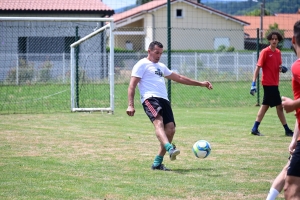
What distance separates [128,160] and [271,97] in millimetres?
4261

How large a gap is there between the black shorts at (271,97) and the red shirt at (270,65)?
100 mm

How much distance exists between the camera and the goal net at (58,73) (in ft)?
56.0

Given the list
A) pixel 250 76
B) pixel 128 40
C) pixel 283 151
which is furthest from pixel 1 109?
pixel 128 40

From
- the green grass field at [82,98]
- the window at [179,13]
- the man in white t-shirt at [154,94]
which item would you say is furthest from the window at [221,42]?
the man in white t-shirt at [154,94]

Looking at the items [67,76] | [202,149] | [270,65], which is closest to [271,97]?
[270,65]

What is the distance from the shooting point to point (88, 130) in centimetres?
1280

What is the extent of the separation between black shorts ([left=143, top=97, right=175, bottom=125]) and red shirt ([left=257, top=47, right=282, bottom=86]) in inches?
167

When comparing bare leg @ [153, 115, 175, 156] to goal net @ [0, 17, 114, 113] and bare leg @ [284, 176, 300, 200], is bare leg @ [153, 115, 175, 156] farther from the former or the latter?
goal net @ [0, 17, 114, 113]

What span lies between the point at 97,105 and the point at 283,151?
911 centimetres

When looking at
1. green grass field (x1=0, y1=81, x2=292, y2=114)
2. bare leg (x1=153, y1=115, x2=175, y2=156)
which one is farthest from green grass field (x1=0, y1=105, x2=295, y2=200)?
green grass field (x1=0, y1=81, x2=292, y2=114)

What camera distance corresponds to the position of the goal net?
17062mm

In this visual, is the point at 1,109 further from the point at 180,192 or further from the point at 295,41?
the point at 295,41

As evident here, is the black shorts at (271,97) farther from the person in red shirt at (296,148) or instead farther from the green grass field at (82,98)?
the person in red shirt at (296,148)

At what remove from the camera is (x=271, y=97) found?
40.2 ft
